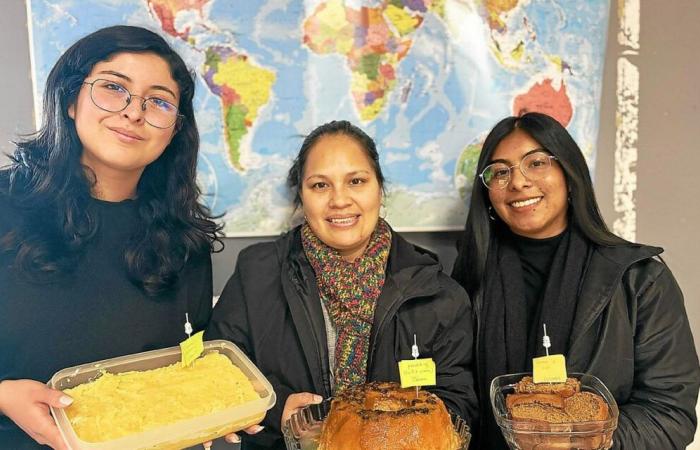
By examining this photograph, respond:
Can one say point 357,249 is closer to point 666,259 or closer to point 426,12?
point 426,12

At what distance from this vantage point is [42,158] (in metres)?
1.41

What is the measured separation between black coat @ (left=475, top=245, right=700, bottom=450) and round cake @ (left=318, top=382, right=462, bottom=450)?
0.52m

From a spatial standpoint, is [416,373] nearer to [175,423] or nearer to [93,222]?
[175,423]

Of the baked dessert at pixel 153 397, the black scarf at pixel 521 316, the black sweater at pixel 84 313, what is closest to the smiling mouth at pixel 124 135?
the black sweater at pixel 84 313

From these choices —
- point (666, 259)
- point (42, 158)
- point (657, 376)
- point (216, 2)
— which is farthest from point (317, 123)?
point (666, 259)

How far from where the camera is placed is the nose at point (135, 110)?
1.40 meters

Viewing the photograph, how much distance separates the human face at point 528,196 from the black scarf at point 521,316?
0.28 feet

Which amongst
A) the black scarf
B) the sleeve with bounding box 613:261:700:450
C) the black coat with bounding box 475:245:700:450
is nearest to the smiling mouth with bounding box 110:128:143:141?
the black scarf

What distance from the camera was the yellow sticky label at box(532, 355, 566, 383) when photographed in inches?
50.2

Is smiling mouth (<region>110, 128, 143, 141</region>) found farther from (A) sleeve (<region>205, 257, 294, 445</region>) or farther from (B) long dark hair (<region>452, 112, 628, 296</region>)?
(B) long dark hair (<region>452, 112, 628, 296</region>)

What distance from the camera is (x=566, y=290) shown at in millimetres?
1564

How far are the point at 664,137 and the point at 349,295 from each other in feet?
5.73

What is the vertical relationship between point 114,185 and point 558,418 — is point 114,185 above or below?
above

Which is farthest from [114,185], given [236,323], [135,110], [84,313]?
[236,323]
